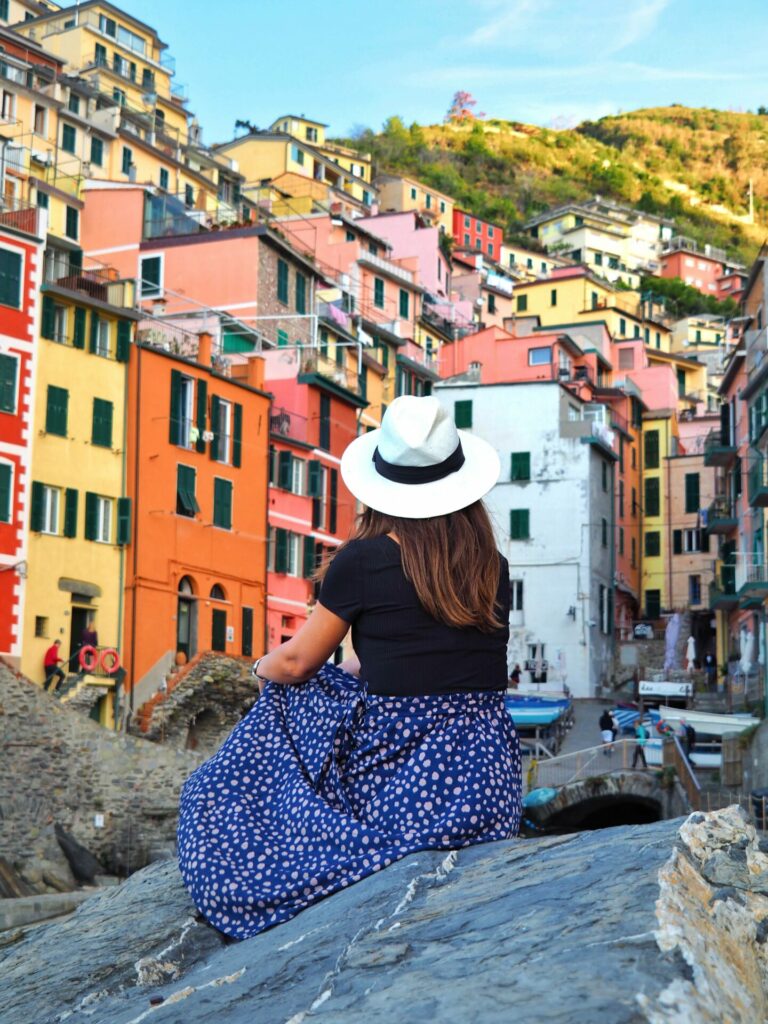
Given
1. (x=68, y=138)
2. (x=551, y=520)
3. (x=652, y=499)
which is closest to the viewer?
(x=551, y=520)

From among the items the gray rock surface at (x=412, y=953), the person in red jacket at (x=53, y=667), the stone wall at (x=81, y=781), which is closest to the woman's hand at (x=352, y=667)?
the gray rock surface at (x=412, y=953)

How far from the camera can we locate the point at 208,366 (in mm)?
47219

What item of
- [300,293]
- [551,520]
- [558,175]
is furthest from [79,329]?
[558,175]

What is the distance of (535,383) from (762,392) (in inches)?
559

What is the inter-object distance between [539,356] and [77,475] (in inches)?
1388

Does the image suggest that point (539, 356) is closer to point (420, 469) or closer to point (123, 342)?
point (123, 342)

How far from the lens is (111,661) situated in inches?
1602

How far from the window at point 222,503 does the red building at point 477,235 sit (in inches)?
3184

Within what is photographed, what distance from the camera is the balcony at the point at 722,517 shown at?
199 ft

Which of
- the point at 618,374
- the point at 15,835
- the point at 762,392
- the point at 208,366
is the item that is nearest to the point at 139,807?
the point at 15,835

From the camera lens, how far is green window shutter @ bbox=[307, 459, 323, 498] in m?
52.4

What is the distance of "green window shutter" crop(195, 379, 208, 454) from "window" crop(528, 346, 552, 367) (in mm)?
28725

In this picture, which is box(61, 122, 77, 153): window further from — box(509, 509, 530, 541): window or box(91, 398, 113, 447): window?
box(91, 398, 113, 447): window

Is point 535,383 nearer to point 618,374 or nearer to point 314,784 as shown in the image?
point 618,374
